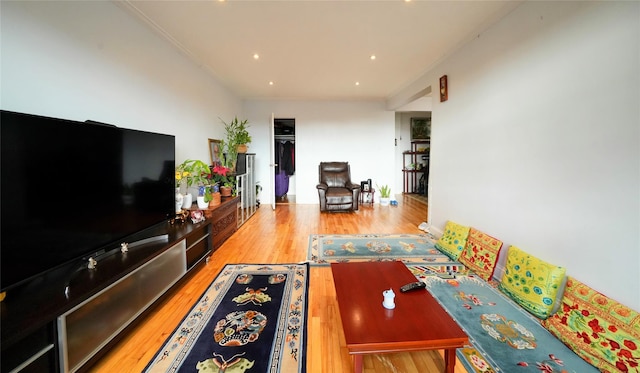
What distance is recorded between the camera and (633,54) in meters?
1.44

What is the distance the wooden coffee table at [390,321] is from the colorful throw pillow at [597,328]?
0.93m

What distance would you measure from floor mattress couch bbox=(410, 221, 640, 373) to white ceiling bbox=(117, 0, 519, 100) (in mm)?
2351

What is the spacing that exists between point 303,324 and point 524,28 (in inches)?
121

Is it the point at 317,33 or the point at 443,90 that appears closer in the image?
the point at 317,33

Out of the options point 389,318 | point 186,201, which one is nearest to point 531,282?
point 389,318

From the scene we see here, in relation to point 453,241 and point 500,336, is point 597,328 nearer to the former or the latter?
point 500,336

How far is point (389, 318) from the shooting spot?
1.30 m

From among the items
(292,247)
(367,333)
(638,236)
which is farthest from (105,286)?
(638,236)

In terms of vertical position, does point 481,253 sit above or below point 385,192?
below

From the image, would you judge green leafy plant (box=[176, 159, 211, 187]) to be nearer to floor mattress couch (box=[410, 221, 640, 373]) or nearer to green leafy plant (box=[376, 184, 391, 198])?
floor mattress couch (box=[410, 221, 640, 373])

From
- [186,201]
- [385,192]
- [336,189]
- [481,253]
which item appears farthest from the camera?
[385,192]

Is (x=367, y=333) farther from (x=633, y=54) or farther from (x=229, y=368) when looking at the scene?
(x=633, y=54)

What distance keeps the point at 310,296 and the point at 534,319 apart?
167 cm

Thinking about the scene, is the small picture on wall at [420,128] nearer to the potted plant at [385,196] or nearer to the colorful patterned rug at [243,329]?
the potted plant at [385,196]
